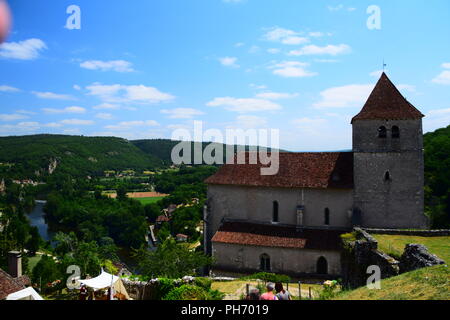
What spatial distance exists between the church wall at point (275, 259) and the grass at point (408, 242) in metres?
4.87

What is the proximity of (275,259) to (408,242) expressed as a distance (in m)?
10.6

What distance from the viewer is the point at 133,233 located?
74.6m

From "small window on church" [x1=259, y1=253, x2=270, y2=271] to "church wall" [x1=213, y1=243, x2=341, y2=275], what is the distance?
8.6 inches

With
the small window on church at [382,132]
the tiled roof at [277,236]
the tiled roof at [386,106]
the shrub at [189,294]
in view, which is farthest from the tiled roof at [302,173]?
Result: the shrub at [189,294]

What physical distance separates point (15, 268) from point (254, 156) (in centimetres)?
2399

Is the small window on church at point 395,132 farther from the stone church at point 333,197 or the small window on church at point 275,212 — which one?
the small window on church at point 275,212

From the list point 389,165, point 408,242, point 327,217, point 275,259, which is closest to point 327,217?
point 327,217

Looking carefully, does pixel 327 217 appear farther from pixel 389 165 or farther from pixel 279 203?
pixel 389 165

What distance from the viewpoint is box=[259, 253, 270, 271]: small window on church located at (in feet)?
95.0

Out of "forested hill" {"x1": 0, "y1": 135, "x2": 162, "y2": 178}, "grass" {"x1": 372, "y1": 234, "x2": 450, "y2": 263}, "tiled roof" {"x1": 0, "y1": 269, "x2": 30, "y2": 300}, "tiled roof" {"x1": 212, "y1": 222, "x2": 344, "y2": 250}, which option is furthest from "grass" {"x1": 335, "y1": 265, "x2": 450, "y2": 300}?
"forested hill" {"x1": 0, "y1": 135, "x2": 162, "y2": 178}

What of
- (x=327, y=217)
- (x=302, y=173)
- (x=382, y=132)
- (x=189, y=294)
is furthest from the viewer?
(x=302, y=173)

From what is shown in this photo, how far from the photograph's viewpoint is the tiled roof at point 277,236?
91.1ft

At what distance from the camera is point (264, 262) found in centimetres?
2906

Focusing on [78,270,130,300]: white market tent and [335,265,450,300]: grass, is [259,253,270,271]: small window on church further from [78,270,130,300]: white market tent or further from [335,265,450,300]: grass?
[335,265,450,300]: grass
